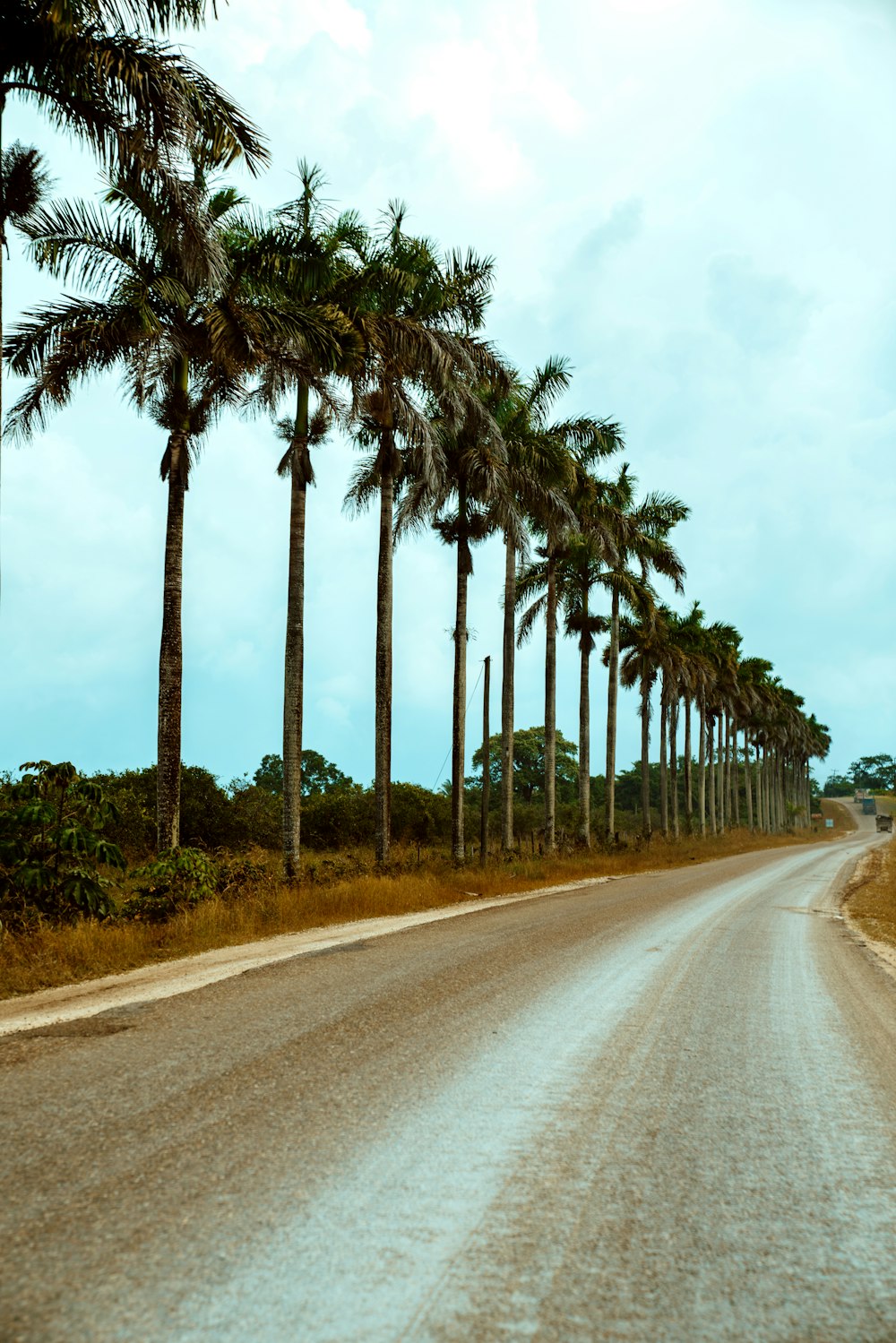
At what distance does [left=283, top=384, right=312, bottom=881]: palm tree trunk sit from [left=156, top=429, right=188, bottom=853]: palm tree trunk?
318 centimetres

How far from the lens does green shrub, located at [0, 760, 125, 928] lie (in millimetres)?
10844

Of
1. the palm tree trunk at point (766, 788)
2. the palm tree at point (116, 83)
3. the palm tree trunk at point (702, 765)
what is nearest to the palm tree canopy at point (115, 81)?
the palm tree at point (116, 83)

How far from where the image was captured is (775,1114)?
4797 mm

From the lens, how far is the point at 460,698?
28047mm

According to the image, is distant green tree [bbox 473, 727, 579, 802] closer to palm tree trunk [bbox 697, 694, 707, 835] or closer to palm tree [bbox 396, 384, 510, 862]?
palm tree trunk [bbox 697, 694, 707, 835]

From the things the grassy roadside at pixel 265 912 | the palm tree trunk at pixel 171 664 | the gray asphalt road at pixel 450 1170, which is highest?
the palm tree trunk at pixel 171 664

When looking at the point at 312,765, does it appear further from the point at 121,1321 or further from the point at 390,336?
the point at 121,1321

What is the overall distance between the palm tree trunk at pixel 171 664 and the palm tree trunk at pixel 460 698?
1101cm

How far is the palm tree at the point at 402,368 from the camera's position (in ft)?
70.8

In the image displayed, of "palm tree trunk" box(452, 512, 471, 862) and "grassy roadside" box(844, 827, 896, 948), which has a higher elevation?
"palm tree trunk" box(452, 512, 471, 862)

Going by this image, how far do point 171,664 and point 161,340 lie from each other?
5.80 meters

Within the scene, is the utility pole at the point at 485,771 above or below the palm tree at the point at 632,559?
below

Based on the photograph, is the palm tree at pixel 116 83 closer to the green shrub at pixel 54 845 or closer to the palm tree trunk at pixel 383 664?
the green shrub at pixel 54 845

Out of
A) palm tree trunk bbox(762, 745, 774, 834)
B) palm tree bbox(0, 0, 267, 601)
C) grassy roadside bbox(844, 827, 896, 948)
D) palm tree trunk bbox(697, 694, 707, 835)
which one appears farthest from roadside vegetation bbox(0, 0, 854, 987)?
palm tree trunk bbox(762, 745, 774, 834)
